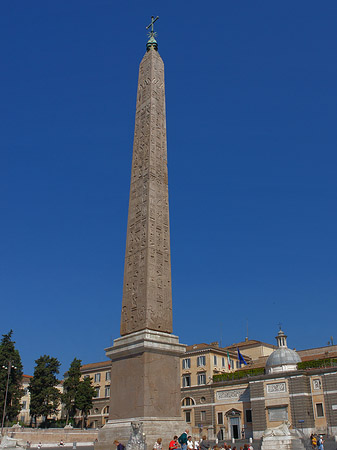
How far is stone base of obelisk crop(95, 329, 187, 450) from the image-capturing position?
10609mm

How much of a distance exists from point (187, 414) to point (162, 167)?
31.5m

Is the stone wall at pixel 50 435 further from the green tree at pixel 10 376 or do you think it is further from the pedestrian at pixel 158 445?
the pedestrian at pixel 158 445

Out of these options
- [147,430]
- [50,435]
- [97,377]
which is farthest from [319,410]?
[97,377]

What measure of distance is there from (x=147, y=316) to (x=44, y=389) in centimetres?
3294

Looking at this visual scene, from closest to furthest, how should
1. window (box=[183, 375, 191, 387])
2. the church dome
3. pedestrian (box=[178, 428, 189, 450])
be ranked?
pedestrian (box=[178, 428, 189, 450]) < the church dome < window (box=[183, 375, 191, 387])

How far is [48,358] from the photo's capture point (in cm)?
4284

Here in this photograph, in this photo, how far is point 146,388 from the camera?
1072 cm

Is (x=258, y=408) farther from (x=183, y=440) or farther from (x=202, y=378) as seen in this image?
(x=183, y=440)

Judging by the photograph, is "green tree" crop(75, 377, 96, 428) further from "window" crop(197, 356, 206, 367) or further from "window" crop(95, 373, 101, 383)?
"window" crop(197, 356, 206, 367)

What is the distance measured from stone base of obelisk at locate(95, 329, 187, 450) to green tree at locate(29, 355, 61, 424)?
31.7 metres

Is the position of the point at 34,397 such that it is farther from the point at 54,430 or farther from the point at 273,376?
the point at 273,376

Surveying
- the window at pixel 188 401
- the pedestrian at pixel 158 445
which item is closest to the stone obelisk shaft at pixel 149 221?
the pedestrian at pixel 158 445

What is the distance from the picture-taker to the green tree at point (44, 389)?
40.1m

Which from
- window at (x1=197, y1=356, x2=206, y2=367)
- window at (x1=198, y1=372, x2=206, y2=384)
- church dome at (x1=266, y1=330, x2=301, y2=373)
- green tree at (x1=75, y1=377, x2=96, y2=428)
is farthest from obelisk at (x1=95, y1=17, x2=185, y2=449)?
green tree at (x1=75, y1=377, x2=96, y2=428)
